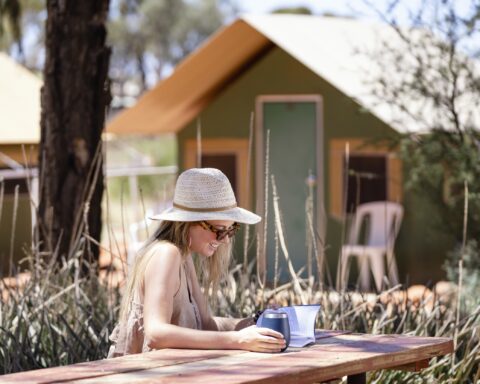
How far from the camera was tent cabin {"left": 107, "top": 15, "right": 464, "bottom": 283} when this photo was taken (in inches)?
505

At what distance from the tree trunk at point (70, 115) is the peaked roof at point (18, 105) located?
6.72m

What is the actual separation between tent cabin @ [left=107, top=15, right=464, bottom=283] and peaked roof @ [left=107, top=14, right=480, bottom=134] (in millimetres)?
18

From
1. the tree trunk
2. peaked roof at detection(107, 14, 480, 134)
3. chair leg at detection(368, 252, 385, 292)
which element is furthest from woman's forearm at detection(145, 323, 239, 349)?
chair leg at detection(368, 252, 385, 292)

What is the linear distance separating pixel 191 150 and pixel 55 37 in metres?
7.10

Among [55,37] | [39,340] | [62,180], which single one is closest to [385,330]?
[39,340]

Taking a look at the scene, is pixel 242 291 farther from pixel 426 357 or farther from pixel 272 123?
pixel 272 123

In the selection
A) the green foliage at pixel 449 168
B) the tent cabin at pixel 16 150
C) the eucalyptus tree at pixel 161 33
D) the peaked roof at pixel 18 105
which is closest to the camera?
the green foliage at pixel 449 168

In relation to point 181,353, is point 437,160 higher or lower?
higher

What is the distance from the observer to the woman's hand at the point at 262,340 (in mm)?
3836

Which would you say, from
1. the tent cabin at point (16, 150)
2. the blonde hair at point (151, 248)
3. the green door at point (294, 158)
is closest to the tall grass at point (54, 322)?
the blonde hair at point (151, 248)

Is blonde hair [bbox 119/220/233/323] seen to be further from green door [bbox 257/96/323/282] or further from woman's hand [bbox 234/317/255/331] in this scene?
green door [bbox 257/96/323/282]

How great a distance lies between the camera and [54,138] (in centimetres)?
764

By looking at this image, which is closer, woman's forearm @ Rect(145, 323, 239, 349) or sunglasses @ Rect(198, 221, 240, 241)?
woman's forearm @ Rect(145, 323, 239, 349)

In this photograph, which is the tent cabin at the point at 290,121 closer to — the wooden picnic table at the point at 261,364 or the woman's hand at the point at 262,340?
the wooden picnic table at the point at 261,364
